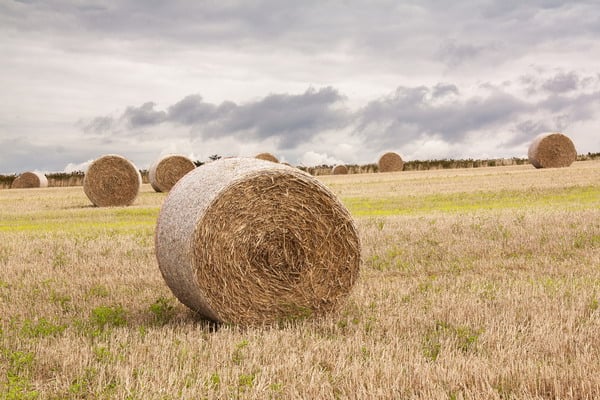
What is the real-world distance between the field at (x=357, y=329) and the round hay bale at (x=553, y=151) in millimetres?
27382

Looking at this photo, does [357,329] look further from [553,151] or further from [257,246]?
[553,151]

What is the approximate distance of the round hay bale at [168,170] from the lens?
32250 millimetres

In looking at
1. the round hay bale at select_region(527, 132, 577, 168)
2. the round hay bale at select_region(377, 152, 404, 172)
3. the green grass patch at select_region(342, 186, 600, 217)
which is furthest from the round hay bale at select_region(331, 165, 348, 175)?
the green grass patch at select_region(342, 186, 600, 217)

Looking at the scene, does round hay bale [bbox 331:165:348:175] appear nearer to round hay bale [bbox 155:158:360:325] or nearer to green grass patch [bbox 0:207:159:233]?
green grass patch [bbox 0:207:159:233]

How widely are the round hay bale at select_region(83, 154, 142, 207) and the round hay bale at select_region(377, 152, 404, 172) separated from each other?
27916 mm

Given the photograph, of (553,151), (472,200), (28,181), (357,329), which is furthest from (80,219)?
(553,151)

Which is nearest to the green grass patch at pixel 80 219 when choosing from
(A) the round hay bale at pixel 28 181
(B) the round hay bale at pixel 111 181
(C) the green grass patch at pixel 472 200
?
(B) the round hay bale at pixel 111 181

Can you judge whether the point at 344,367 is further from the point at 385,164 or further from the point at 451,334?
the point at 385,164

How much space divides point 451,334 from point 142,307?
4090mm

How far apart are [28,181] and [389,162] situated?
26716 mm

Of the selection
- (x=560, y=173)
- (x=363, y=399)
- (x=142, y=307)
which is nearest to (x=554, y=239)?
(x=142, y=307)

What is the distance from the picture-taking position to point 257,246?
7.98m

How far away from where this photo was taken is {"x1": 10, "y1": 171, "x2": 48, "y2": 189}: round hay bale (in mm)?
47578

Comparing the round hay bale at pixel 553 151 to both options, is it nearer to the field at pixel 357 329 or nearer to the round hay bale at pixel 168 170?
the round hay bale at pixel 168 170
